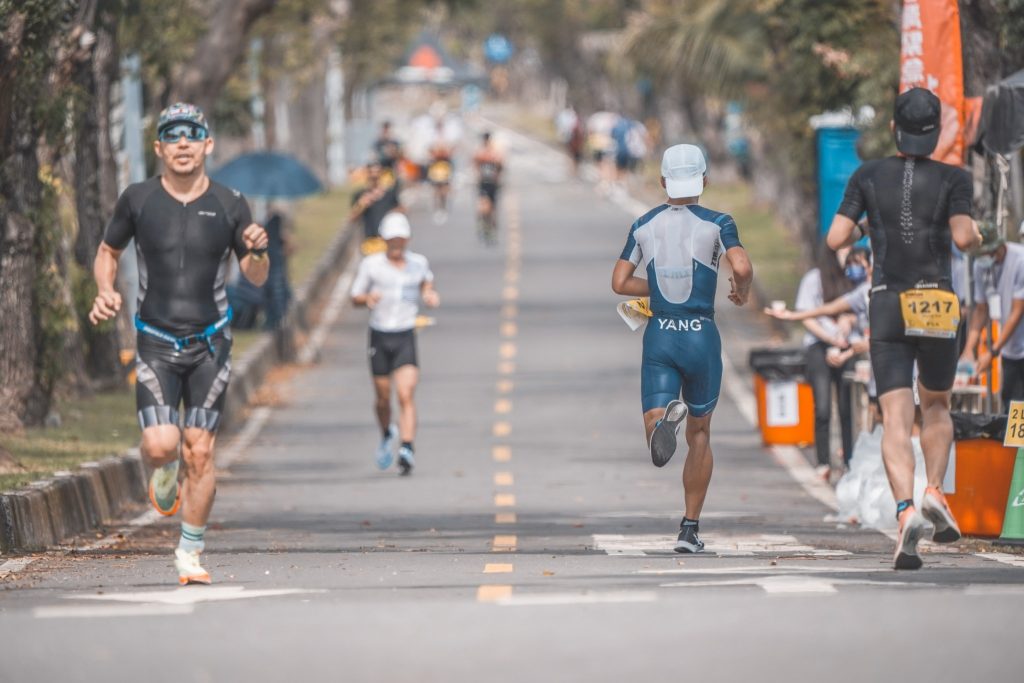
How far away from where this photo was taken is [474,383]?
2412 centimetres

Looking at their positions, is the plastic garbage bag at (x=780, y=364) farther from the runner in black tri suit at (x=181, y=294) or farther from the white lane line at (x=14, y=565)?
the runner in black tri suit at (x=181, y=294)

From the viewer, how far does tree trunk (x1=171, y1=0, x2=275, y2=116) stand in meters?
24.3

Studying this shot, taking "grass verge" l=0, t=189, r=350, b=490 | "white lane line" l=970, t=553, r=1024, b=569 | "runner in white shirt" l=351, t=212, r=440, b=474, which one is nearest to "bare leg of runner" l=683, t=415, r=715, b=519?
"white lane line" l=970, t=553, r=1024, b=569

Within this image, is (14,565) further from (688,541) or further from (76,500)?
(688,541)

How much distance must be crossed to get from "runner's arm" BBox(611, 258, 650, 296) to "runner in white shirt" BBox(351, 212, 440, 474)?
248 inches

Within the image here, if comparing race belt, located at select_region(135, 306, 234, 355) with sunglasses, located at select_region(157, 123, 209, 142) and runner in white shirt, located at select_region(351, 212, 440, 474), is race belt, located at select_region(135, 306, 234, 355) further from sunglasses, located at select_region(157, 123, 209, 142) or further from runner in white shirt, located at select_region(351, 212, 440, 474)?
runner in white shirt, located at select_region(351, 212, 440, 474)

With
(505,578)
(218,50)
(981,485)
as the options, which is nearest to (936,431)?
(981,485)

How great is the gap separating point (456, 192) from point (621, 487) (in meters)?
38.3

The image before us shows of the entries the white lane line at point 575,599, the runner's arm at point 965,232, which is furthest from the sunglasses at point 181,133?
the runner's arm at point 965,232

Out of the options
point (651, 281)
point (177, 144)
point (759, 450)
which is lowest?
point (759, 450)

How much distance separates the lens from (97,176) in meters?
20.6

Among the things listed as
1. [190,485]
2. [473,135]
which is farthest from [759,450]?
[473,135]

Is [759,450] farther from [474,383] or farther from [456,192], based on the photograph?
[456,192]

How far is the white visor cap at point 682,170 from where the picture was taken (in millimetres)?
10695
